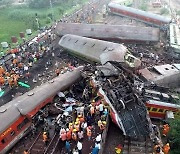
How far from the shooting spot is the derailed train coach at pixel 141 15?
1439 inches

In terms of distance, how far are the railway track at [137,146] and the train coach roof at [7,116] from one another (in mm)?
7150

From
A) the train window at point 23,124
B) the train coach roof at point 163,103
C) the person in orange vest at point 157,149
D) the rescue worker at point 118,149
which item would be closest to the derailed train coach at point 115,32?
the train coach roof at point 163,103

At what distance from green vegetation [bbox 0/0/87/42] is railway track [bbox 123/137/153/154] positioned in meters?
27.6

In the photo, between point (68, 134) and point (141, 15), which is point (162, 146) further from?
point (141, 15)

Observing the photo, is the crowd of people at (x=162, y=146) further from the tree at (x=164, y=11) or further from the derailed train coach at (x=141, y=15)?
the tree at (x=164, y=11)

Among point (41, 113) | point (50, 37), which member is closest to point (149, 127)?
point (41, 113)

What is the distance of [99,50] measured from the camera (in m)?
25.6

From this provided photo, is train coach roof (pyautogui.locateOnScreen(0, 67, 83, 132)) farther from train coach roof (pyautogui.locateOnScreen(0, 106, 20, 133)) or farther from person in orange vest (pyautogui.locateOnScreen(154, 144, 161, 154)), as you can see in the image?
person in orange vest (pyautogui.locateOnScreen(154, 144, 161, 154))

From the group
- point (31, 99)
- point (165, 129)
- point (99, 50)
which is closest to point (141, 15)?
point (99, 50)

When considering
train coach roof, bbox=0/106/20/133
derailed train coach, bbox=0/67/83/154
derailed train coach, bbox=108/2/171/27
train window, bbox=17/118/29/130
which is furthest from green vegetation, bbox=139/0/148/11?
train coach roof, bbox=0/106/20/133

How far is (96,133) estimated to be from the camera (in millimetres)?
15938

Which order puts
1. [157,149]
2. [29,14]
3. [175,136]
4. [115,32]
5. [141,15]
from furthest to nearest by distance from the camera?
[29,14]
[141,15]
[115,32]
[175,136]
[157,149]

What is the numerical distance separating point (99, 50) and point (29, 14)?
86.1 ft

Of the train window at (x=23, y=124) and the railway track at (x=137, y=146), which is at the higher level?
the railway track at (x=137, y=146)
